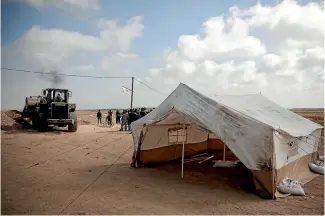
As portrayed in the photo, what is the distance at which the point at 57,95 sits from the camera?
20.7m

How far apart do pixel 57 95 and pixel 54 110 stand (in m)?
1.54

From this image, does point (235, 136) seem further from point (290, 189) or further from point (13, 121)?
point (13, 121)

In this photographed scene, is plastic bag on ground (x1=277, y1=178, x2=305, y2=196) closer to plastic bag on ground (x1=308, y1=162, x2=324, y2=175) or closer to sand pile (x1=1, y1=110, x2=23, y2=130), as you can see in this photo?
plastic bag on ground (x1=308, y1=162, x2=324, y2=175)

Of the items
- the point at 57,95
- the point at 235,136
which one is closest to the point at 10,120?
the point at 57,95

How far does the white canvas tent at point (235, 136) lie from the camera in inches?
257

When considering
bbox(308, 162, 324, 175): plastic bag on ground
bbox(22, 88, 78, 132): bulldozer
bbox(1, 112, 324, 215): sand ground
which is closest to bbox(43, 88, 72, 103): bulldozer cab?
bbox(22, 88, 78, 132): bulldozer

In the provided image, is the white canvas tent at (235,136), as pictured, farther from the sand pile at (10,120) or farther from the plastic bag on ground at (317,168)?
the sand pile at (10,120)

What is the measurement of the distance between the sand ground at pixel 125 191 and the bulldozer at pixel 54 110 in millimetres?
8932

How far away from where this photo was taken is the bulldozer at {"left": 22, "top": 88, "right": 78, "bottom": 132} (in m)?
19.4

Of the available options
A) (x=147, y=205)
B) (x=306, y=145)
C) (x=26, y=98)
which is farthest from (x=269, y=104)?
(x=26, y=98)

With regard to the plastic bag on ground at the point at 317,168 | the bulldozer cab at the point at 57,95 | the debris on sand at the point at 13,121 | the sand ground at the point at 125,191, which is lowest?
the sand ground at the point at 125,191

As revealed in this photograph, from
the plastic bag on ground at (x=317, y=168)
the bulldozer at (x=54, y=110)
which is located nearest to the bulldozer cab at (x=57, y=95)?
the bulldozer at (x=54, y=110)

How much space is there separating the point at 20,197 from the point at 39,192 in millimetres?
465

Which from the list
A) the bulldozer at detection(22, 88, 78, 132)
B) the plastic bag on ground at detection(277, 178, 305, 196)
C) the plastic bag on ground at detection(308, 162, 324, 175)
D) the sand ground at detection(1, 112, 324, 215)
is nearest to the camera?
the sand ground at detection(1, 112, 324, 215)
